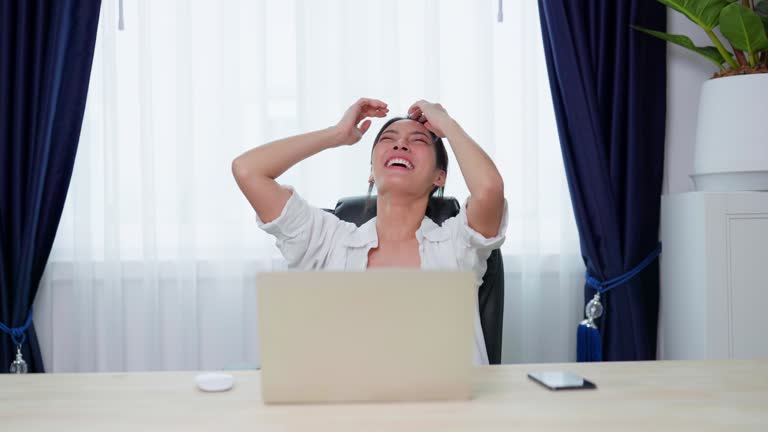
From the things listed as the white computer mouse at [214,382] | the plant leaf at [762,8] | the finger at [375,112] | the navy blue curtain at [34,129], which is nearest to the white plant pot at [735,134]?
the plant leaf at [762,8]

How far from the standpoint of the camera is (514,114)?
2508 mm

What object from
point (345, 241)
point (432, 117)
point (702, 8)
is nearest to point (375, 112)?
point (432, 117)

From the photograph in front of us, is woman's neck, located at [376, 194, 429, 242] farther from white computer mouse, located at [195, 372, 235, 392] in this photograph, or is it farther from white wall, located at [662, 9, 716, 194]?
white wall, located at [662, 9, 716, 194]

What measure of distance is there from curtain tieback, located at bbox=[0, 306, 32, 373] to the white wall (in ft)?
7.95

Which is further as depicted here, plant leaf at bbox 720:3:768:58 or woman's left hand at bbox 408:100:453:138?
plant leaf at bbox 720:3:768:58

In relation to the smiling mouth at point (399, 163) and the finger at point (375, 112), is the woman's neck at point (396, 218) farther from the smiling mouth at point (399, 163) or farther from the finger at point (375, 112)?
the finger at point (375, 112)

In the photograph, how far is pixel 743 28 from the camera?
212 centimetres

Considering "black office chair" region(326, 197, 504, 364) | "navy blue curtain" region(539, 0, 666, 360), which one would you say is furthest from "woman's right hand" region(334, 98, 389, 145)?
"navy blue curtain" region(539, 0, 666, 360)

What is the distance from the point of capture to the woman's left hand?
194 centimetres

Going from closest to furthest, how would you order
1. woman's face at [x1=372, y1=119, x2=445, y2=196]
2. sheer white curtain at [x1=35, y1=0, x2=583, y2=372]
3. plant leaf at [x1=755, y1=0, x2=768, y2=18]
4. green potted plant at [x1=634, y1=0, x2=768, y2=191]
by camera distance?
woman's face at [x1=372, y1=119, x2=445, y2=196] → green potted plant at [x1=634, y1=0, x2=768, y2=191] → plant leaf at [x1=755, y1=0, x2=768, y2=18] → sheer white curtain at [x1=35, y1=0, x2=583, y2=372]

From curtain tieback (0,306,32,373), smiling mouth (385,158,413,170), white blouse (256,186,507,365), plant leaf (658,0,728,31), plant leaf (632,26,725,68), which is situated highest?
plant leaf (658,0,728,31)

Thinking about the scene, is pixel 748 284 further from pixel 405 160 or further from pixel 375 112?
pixel 375 112

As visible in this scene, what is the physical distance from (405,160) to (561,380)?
1050mm

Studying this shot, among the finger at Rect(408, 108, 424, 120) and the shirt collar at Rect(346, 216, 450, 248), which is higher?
the finger at Rect(408, 108, 424, 120)
